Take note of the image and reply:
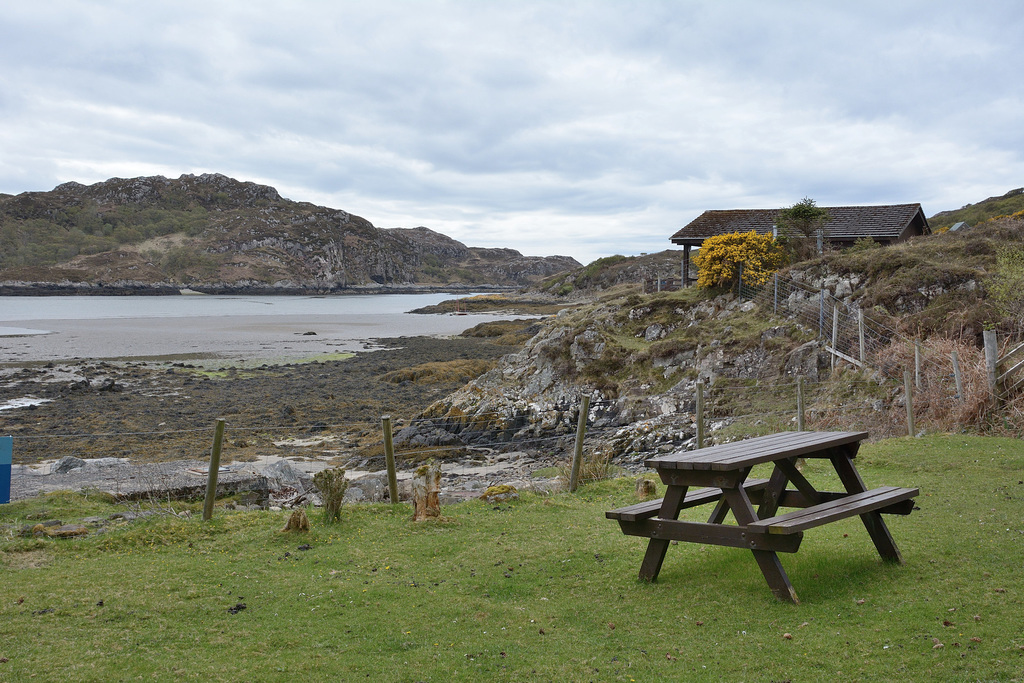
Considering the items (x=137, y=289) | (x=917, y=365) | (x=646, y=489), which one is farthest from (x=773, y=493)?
(x=137, y=289)

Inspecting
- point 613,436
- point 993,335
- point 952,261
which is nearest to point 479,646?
point 993,335

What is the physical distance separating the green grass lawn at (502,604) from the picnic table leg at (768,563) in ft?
0.34

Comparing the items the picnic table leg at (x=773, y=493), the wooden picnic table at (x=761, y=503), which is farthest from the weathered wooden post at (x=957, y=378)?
the picnic table leg at (x=773, y=493)

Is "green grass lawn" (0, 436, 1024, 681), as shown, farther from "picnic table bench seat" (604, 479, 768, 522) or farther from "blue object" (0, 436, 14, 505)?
"picnic table bench seat" (604, 479, 768, 522)

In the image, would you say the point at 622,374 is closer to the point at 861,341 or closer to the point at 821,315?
the point at 821,315

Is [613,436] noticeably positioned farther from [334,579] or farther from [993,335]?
[334,579]

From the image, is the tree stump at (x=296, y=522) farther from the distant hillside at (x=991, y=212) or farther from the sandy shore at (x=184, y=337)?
the distant hillside at (x=991, y=212)

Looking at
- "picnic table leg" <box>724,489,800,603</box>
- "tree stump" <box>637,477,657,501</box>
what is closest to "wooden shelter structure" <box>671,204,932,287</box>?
"tree stump" <box>637,477,657,501</box>

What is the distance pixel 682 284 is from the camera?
115 feet

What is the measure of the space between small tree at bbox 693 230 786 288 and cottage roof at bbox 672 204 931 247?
436 centimetres

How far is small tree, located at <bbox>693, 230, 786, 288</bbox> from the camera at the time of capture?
84.8 ft

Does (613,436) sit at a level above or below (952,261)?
below

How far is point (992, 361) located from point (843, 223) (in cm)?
2022

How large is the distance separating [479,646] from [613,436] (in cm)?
1416
